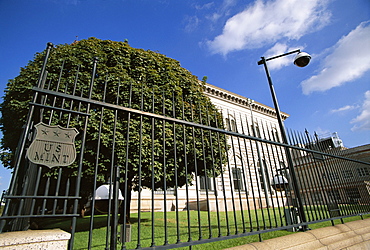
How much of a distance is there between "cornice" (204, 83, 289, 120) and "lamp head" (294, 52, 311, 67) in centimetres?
1422

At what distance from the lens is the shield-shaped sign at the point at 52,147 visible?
1612mm

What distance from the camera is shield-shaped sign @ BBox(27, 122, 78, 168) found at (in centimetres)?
161

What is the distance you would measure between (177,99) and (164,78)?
1.29m

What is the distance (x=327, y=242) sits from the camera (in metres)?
3.20

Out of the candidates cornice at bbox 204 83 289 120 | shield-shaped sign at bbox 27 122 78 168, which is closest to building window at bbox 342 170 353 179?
shield-shaped sign at bbox 27 122 78 168

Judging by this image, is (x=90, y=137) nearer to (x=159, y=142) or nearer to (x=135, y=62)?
(x=159, y=142)

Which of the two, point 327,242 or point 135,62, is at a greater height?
point 135,62

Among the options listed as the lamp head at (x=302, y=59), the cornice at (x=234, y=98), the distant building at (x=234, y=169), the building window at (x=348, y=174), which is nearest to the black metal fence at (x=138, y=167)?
the building window at (x=348, y=174)

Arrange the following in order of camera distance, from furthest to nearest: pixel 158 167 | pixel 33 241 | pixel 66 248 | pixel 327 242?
pixel 158 167, pixel 327 242, pixel 66 248, pixel 33 241

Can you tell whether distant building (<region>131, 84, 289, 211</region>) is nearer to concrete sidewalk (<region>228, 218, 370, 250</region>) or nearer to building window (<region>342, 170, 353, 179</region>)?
building window (<region>342, 170, 353, 179</region>)

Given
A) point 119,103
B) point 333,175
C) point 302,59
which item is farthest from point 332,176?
point 119,103

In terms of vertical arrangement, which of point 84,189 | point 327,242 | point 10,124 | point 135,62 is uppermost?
point 135,62

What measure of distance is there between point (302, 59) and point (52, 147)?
6896 millimetres

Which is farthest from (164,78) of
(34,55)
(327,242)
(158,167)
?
(327,242)
